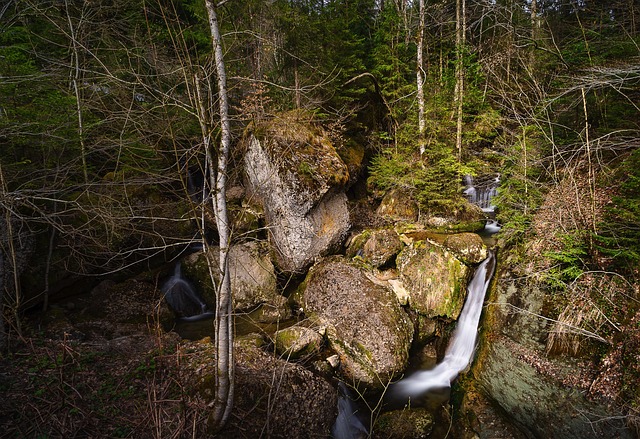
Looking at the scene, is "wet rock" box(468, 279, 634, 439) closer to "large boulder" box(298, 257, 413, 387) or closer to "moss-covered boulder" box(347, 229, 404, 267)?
"large boulder" box(298, 257, 413, 387)

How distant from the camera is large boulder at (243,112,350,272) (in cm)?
877

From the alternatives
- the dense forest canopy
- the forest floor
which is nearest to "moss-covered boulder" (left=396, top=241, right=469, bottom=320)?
the dense forest canopy

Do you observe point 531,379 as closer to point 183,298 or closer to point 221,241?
point 221,241

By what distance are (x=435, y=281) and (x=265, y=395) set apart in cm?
516

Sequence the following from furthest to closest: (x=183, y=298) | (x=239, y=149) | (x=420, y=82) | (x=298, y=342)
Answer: (x=420, y=82) < (x=239, y=149) < (x=183, y=298) < (x=298, y=342)

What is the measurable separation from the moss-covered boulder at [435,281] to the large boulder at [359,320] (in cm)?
63

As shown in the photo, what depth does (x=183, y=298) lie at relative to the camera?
9.23 m

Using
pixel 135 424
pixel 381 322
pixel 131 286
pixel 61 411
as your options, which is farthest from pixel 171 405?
pixel 131 286

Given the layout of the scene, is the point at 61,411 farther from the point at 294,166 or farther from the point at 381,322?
the point at 294,166

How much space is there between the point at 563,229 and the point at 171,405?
25.3 ft

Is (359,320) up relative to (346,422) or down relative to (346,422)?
up

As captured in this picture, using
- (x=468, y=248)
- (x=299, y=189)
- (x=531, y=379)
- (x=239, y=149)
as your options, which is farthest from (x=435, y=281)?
(x=239, y=149)

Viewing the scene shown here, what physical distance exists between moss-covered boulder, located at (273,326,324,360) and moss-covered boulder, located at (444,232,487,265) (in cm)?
447

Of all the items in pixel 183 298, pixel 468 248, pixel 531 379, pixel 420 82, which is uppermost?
pixel 420 82
